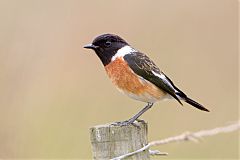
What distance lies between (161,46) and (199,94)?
2.83 feet

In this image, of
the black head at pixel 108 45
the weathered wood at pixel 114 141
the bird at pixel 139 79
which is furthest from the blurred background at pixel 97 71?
the weathered wood at pixel 114 141

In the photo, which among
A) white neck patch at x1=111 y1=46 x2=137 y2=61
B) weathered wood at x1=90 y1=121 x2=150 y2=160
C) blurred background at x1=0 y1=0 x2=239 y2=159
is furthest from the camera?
blurred background at x1=0 y1=0 x2=239 y2=159

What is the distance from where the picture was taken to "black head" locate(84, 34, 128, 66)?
7.24 meters

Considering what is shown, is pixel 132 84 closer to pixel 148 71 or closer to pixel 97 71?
pixel 148 71

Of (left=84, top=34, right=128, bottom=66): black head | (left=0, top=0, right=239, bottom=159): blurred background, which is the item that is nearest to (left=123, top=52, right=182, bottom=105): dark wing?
(left=84, top=34, right=128, bottom=66): black head

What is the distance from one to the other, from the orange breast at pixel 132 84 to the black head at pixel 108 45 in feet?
0.65

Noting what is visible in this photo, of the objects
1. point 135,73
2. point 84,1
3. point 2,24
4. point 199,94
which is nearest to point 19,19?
point 2,24

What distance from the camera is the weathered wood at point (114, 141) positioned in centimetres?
529

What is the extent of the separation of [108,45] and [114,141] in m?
2.08

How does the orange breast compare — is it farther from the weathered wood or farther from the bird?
the weathered wood

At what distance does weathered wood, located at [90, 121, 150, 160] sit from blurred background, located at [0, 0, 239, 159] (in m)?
3.21

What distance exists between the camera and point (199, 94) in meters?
10.6

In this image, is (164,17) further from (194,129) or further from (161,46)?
(194,129)

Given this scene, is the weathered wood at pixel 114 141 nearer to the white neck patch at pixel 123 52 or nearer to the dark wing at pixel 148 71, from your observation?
the dark wing at pixel 148 71
